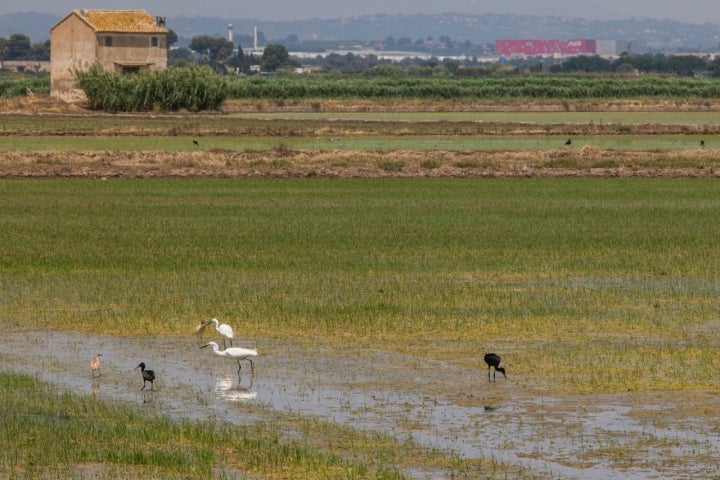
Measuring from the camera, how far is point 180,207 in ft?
131

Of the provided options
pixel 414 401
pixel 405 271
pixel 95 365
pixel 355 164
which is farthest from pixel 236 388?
pixel 355 164

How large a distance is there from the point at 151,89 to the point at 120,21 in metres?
19.0

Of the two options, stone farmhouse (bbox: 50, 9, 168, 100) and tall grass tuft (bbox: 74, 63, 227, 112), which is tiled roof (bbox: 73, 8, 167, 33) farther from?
tall grass tuft (bbox: 74, 63, 227, 112)

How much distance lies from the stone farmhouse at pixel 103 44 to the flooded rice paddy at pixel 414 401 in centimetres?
9850

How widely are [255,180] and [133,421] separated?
35152 millimetres

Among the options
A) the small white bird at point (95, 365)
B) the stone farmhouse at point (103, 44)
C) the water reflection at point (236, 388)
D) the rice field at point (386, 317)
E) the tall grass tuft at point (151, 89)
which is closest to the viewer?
the rice field at point (386, 317)

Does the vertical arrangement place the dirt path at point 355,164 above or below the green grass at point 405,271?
below

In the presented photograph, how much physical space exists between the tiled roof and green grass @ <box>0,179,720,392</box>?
74.3 meters

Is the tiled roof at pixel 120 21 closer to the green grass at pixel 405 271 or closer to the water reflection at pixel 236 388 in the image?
the green grass at pixel 405 271

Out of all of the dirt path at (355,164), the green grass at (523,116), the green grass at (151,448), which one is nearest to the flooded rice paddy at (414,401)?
the green grass at (151,448)

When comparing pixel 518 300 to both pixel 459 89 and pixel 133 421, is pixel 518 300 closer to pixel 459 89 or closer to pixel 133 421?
pixel 133 421

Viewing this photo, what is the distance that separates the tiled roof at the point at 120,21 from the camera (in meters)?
116

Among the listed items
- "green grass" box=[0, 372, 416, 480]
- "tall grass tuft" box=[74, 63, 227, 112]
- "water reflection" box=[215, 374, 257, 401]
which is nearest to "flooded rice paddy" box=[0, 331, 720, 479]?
"water reflection" box=[215, 374, 257, 401]

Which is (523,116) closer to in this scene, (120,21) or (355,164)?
(120,21)
